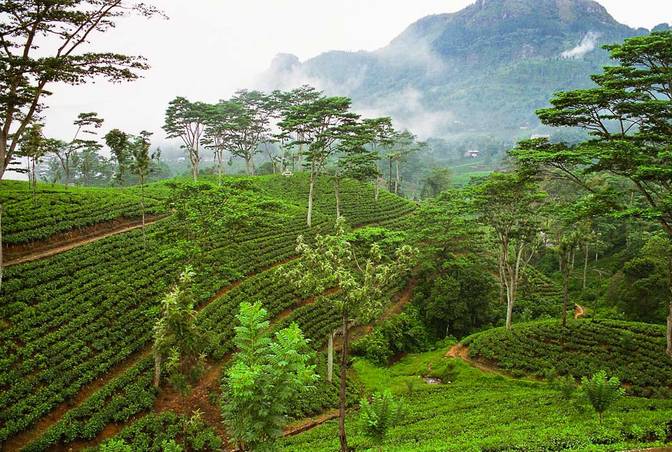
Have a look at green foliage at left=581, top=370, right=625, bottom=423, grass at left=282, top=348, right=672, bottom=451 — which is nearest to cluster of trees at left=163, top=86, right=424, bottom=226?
grass at left=282, top=348, right=672, bottom=451

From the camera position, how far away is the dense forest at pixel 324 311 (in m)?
13.4

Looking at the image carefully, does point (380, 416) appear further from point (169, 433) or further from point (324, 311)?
point (324, 311)

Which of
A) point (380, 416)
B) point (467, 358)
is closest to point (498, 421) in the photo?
point (380, 416)

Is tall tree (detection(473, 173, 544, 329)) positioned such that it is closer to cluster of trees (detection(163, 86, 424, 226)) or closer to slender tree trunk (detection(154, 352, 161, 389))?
cluster of trees (detection(163, 86, 424, 226))

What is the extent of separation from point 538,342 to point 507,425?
1292cm

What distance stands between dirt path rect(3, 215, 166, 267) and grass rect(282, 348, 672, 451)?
19175mm

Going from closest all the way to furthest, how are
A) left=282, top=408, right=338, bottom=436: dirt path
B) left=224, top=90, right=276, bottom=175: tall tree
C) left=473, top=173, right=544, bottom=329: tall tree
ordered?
left=282, top=408, right=338, bottom=436: dirt path → left=473, top=173, right=544, bottom=329: tall tree → left=224, top=90, right=276, bottom=175: tall tree

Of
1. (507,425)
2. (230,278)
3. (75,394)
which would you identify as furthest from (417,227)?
(75,394)

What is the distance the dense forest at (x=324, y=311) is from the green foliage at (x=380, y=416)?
0.10 meters

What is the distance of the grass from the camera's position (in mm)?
12234

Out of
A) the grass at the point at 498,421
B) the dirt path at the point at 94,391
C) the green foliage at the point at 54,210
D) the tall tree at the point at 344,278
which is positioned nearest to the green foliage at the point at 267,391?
the tall tree at the point at 344,278

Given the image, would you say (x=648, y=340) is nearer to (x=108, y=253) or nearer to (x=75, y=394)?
(x=75, y=394)

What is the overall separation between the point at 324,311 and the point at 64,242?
59.3 feet

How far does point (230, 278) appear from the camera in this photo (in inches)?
1148
